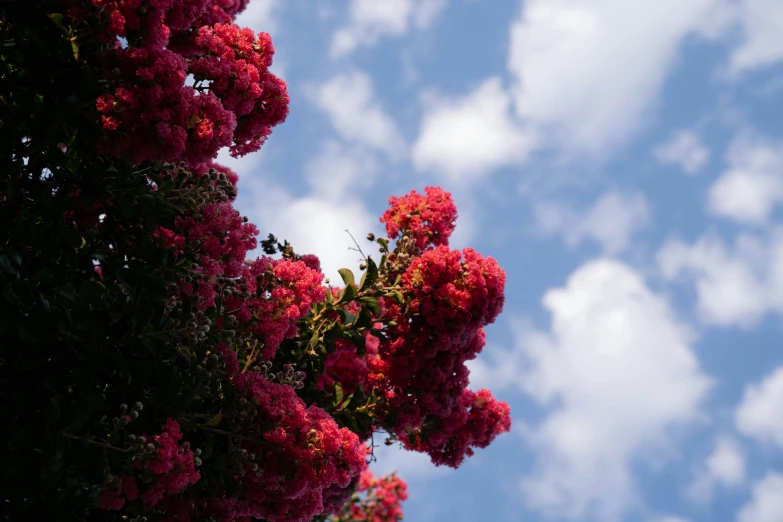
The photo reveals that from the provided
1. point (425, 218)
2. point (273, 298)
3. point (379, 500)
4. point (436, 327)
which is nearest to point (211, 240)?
point (273, 298)

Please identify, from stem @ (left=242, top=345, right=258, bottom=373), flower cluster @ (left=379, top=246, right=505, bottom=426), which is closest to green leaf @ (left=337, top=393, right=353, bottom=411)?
flower cluster @ (left=379, top=246, right=505, bottom=426)

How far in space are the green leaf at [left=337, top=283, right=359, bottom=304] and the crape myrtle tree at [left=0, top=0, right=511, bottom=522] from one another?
0.68 m

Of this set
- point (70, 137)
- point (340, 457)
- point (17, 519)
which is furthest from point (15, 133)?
point (340, 457)

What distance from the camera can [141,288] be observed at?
414 cm

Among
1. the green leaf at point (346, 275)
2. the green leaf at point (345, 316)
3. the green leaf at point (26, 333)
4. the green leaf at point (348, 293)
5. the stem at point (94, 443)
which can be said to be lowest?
the stem at point (94, 443)

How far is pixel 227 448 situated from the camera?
4.59m

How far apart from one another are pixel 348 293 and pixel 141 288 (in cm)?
217

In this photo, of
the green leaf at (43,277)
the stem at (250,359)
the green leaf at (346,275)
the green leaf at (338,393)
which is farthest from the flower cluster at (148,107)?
the green leaf at (338,393)

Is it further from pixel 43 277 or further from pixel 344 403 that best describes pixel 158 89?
pixel 344 403

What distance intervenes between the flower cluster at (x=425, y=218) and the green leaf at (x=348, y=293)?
1.12 m

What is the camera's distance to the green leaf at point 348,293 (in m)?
6.04

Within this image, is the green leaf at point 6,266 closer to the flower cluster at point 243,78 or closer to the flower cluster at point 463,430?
the flower cluster at point 243,78

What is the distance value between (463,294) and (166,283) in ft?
9.32

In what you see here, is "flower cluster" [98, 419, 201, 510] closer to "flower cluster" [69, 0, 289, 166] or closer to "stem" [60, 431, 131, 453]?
"stem" [60, 431, 131, 453]
